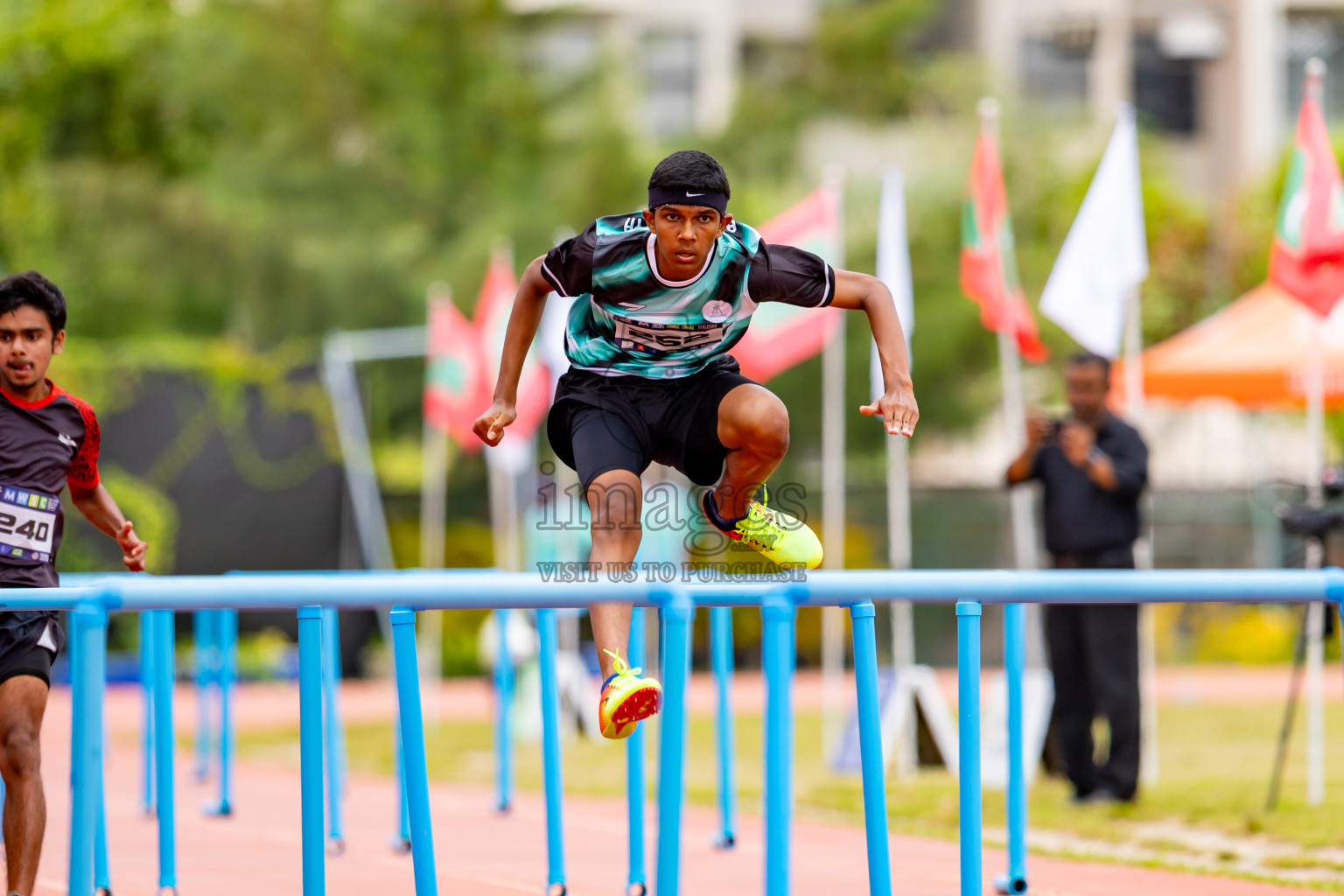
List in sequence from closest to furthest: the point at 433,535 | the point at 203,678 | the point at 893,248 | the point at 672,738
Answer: the point at 672,738 < the point at 203,678 < the point at 893,248 < the point at 433,535

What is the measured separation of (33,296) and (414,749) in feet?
5.83

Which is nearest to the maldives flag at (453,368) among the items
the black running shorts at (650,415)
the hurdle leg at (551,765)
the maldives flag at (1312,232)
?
the maldives flag at (1312,232)

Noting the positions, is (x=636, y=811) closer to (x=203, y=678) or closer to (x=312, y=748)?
(x=312, y=748)

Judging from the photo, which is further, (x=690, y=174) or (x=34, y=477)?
(x=34, y=477)

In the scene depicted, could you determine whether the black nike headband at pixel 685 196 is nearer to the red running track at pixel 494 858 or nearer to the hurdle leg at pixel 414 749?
the hurdle leg at pixel 414 749

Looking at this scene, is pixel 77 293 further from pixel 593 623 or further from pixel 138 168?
pixel 593 623

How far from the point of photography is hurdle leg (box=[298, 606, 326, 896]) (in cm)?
375

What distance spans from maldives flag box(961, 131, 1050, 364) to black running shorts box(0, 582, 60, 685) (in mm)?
6550

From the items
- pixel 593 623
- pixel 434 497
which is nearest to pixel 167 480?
pixel 434 497

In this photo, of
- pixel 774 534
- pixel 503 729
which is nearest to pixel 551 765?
pixel 774 534

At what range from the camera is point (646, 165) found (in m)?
19.1

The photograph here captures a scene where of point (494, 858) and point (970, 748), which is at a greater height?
point (970, 748)

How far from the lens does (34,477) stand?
4.41 metres

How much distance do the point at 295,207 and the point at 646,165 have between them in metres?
4.89
